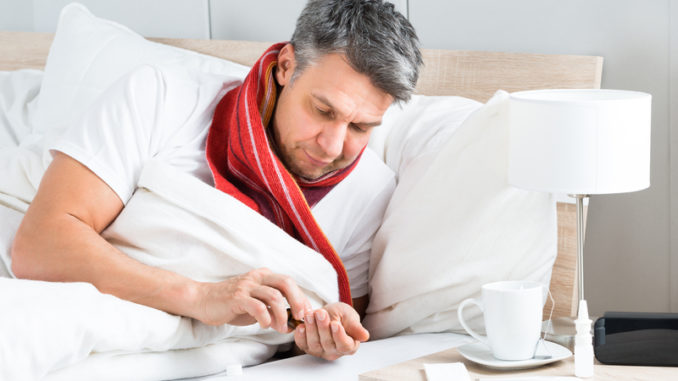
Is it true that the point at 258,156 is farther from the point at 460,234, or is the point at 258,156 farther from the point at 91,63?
the point at 91,63

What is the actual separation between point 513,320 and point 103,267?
63 centimetres

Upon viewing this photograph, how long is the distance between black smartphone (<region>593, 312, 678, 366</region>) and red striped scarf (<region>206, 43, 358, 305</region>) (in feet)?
1.47

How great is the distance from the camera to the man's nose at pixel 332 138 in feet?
4.58

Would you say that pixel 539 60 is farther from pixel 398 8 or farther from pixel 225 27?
pixel 225 27

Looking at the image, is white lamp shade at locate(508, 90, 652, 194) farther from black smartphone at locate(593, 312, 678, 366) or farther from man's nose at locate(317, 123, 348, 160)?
man's nose at locate(317, 123, 348, 160)

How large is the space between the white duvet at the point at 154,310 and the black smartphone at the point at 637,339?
1.45ft

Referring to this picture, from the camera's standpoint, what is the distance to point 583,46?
1.67m

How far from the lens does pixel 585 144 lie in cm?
112

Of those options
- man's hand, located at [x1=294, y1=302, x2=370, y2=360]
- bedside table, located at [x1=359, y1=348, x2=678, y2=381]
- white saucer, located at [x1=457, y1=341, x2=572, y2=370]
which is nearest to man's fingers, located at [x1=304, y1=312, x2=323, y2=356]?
man's hand, located at [x1=294, y1=302, x2=370, y2=360]

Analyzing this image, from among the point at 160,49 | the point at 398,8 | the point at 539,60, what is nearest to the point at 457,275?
the point at 539,60

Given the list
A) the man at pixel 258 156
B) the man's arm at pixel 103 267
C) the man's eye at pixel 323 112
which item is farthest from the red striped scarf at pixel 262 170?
the man's arm at pixel 103 267

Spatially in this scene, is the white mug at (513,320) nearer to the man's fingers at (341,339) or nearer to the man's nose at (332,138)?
the man's fingers at (341,339)

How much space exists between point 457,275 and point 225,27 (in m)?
1.23

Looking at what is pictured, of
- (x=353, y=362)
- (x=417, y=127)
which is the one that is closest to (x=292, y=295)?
(x=353, y=362)
